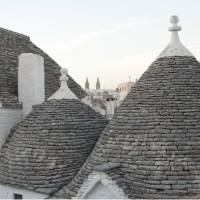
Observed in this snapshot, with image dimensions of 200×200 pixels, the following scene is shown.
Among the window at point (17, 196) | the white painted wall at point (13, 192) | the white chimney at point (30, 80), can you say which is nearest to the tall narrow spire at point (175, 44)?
the white painted wall at point (13, 192)

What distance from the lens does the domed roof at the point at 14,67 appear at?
48.3 ft

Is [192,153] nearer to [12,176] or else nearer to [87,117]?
[87,117]

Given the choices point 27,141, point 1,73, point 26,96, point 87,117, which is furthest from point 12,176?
point 1,73

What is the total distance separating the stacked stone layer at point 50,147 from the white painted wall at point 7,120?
118 cm

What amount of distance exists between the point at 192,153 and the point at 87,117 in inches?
172

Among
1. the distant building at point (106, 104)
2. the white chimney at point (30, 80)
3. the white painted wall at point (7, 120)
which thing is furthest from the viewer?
the distant building at point (106, 104)

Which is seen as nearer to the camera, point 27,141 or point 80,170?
point 80,170

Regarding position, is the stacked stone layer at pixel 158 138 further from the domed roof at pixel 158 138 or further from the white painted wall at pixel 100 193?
the white painted wall at pixel 100 193

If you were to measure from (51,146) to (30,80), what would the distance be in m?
4.08

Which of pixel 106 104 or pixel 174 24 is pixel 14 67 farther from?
pixel 106 104

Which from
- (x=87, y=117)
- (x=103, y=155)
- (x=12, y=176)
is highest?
(x=87, y=117)

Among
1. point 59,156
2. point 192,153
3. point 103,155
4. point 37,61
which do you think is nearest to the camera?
point 192,153

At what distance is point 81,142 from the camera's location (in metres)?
11.8

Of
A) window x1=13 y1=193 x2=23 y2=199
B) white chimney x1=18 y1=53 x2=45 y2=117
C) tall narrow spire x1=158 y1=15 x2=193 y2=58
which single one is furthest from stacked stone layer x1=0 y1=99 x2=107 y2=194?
tall narrow spire x1=158 y1=15 x2=193 y2=58
